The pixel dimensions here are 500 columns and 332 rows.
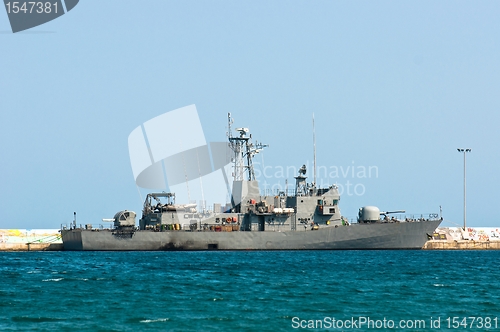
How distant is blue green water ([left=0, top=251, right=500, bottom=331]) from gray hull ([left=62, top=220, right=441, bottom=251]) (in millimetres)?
7466

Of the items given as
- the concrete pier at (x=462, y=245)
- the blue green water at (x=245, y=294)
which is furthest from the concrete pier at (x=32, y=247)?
the concrete pier at (x=462, y=245)

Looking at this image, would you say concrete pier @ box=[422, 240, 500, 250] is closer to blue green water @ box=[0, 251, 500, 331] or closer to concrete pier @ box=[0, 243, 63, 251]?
blue green water @ box=[0, 251, 500, 331]

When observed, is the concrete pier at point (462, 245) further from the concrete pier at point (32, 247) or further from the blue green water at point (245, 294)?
the concrete pier at point (32, 247)

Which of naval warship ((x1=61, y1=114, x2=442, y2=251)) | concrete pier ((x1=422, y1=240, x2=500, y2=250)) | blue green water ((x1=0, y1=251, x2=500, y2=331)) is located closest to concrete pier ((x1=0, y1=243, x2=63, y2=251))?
naval warship ((x1=61, y1=114, x2=442, y2=251))

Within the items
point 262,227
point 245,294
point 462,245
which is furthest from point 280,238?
point 245,294

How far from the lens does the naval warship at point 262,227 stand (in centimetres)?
5631

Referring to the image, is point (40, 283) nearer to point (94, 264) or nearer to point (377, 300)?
point (94, 264)

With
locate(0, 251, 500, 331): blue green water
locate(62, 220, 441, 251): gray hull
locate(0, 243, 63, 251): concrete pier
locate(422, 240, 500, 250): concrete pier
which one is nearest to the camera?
locate(0, 251, 500, 331): blue green water

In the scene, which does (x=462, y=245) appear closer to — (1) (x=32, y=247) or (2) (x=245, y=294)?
(1) (x=32, y=247)

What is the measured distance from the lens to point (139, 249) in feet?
188

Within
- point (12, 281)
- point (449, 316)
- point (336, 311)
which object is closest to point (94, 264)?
point (12, 281)

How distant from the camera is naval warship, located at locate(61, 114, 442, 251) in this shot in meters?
56.3

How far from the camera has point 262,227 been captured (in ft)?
188

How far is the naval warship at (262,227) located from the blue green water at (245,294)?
763 cm
